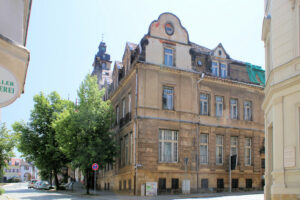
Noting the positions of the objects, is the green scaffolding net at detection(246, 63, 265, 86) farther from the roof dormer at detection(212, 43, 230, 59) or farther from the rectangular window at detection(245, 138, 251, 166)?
the rectangular window at detection(245, 138, 251, 166)

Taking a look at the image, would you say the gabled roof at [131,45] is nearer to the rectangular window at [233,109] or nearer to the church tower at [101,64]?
the rectangular window at [233,109]

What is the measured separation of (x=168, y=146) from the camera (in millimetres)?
29047

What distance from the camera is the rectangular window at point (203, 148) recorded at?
30.5m

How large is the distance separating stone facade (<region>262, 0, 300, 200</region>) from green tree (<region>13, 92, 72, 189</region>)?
3016 cm

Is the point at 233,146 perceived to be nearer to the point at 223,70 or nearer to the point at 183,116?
the point at 183,116

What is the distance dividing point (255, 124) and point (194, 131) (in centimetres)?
695

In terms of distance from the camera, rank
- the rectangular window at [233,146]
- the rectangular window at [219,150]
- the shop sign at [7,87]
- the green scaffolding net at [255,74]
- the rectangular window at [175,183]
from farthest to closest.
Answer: the green scaffolding net at [255,74] → the rectangular window at [233,146] → the rectangular window at [219,150] → the rectangular window at [175,183] → the shop sign at [7,87]

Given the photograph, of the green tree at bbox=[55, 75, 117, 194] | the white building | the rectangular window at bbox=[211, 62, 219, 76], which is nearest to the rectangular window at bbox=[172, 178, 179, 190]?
the green tree at bbox=[55, 75, 117, 194]

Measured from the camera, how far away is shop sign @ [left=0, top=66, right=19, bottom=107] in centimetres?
510

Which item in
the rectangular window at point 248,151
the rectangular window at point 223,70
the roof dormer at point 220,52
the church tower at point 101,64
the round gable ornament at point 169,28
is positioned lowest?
the rectangular window at point 248,151

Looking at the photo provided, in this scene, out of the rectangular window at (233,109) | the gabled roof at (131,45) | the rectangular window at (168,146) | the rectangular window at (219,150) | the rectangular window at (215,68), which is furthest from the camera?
the rectangular window at (233,109)

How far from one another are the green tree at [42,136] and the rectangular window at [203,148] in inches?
678

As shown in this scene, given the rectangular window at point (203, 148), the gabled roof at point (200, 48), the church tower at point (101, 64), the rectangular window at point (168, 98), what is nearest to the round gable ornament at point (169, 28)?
the gabled roof at point (200, 48)

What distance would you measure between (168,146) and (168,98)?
389cm
